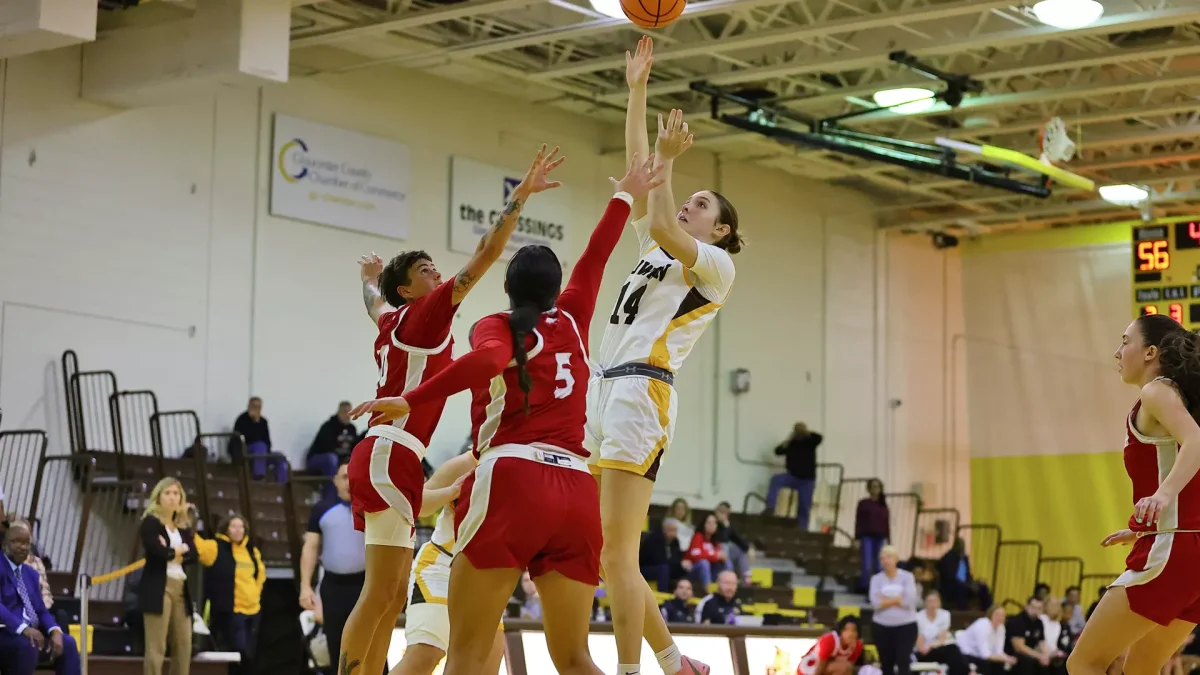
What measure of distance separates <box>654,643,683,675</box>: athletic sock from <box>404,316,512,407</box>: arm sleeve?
2.07 metres

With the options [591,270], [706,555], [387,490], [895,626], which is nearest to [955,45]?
[895,626]

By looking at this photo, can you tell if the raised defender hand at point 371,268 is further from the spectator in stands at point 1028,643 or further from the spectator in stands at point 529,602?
the spectator in stands at point 1028,643

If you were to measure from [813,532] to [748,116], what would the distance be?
23.8 ft

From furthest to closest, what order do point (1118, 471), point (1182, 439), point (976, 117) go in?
point (1118, 471) → point (976, 117) → point (1182, 439)

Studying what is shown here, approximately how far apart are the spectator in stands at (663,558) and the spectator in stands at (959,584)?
531cm

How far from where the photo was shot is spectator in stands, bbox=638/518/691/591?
1898 centimetres

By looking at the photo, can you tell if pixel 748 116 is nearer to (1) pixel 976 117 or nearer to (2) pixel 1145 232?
(1) pixel 976 117

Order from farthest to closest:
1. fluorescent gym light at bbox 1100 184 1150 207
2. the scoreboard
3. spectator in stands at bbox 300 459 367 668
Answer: fluorescent gym light at bbox 1100 184 1150 207 → the scoreboard → spectator in stands at bbox 300 459 367 668

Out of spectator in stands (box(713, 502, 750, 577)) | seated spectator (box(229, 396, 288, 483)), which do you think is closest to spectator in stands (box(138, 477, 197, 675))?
seated spectator (box(229, 396, 288, 483))

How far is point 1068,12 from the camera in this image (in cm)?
1634

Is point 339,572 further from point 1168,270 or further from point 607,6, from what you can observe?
point 1168,270

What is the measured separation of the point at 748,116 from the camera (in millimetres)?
20469

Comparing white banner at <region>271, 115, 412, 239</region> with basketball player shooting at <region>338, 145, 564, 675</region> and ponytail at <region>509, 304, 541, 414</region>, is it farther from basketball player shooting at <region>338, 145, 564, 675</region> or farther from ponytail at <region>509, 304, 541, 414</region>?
ponytail at <region>509, 304, 541, 414</region>

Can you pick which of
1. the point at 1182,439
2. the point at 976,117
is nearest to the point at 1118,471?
the point at 976,117
